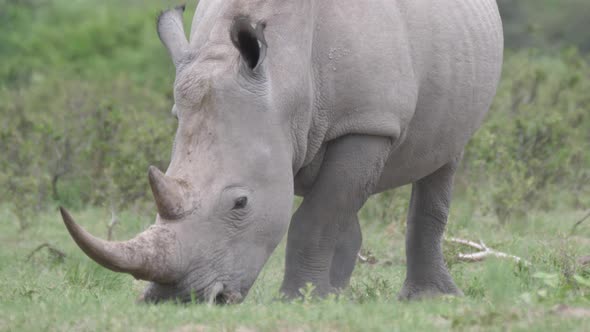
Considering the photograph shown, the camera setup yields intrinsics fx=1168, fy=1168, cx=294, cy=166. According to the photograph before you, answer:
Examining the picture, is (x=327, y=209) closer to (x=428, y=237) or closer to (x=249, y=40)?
(x=249, y=40)

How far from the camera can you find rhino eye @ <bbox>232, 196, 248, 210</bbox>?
5.52 m

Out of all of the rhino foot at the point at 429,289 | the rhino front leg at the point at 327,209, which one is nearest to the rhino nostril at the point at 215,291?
the rhino front leg at the point at 327,209

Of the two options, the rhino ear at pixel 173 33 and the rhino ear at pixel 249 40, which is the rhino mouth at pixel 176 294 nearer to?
the rhino ear at pixel 249 40

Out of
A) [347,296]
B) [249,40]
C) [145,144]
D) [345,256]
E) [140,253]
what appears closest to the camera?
[140,253]

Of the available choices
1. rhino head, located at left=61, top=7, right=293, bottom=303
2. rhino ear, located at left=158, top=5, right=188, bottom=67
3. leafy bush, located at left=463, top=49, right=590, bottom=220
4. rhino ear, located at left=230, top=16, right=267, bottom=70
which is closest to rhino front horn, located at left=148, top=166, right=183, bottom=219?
rhino head, located at left=61, top=7, right=293, bottom=303

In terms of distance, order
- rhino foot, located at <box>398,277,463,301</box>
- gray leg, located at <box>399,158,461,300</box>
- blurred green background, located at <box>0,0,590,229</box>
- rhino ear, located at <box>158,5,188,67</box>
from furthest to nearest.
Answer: blurred green background, located at <box>0,0,590,229</box> → gray leg, located at <box>399,158,461,300</box> → rhino foot, located at <box>398,277,463,301</box> → rhino ear, located at <box>158,5,188,67</box>

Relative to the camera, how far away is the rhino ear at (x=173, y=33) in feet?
20.2

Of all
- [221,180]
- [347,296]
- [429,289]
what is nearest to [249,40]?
[221,180]

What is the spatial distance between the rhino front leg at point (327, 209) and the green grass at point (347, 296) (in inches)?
10.1

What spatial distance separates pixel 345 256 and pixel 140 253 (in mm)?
2360

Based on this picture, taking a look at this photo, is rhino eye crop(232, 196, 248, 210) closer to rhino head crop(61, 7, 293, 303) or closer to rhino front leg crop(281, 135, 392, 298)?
rhino head crop(61, 7, 293, 303)

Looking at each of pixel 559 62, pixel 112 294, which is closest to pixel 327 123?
pixel 112 294

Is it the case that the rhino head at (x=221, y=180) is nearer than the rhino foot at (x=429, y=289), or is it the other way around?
the rhino head at (x=221, y=180)

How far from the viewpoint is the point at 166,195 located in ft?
17.4
